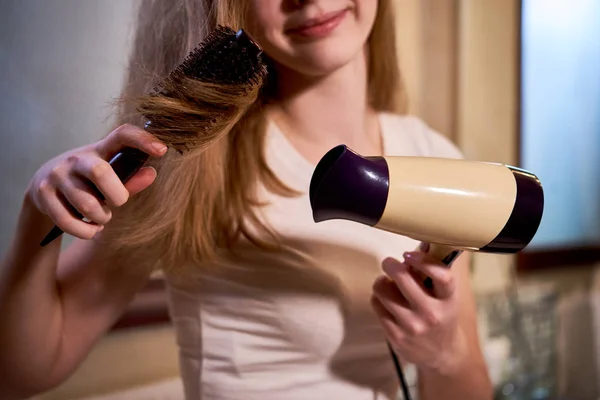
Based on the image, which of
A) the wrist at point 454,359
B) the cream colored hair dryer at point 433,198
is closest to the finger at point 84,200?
the cream colored hair dryer at point 433,198

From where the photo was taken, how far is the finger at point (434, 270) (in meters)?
0.38

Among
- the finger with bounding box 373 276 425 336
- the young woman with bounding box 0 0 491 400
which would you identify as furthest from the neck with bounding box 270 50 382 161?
the finger with bounding box 373 276 425 336

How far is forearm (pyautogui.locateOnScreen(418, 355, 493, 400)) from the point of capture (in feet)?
1.59

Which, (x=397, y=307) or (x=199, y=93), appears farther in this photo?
(x=397, y=307)

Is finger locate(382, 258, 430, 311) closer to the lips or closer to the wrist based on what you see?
the wrist

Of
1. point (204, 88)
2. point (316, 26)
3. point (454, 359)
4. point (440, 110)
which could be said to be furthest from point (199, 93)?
point (440, 110)

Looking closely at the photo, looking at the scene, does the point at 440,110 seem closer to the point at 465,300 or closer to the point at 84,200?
the point at 465,300

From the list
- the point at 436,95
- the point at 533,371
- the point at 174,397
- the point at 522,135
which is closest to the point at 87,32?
the point at 174,397

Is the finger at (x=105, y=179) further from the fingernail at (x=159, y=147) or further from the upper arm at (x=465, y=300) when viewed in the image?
the upper arm at (x=465, y=300)

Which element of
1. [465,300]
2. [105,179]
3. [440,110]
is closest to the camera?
[105,179]

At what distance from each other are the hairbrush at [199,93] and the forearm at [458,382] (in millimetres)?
311

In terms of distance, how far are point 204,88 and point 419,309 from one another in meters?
0.23

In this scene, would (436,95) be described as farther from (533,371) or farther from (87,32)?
(87,32)

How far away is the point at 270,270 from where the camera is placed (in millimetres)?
464
